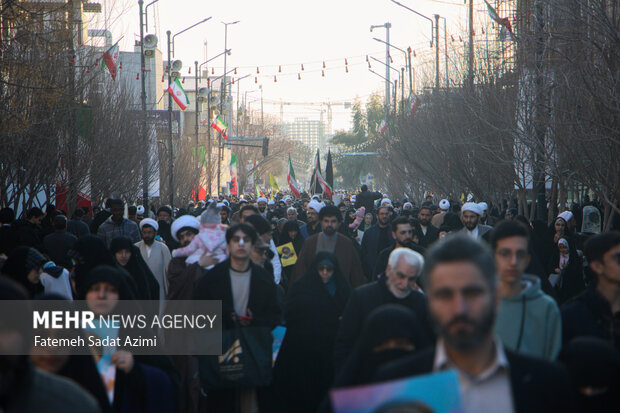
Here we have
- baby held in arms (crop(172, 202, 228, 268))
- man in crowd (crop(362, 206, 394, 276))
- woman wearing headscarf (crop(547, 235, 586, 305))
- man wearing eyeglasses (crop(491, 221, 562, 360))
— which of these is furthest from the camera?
man in crowd (crop(362, 206, 394, 276))

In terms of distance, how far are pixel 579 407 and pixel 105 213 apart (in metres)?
13.3

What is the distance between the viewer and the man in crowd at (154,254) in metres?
10.4

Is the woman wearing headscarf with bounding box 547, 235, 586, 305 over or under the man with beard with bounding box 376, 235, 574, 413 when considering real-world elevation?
under

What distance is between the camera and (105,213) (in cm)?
1572

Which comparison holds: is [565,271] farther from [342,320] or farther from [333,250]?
[342,320]

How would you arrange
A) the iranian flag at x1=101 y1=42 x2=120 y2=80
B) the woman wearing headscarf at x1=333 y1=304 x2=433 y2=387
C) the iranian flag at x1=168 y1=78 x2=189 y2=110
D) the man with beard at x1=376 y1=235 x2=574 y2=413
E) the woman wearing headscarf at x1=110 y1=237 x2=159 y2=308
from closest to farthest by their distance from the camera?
the man with beard at x1=376 y1=235 x2=574 y2=413 < the woman wearing headscarf at x1=333 y1=304 x2=433 y2=387 < the woman wearing headscarf at x1=110 y1=237 x2=159 y2=308 < the iranian flag at x1=101 y1=42 x2=120 y2=80 < the iranian flag at x1=168 y1=78 x2=189 y2=110

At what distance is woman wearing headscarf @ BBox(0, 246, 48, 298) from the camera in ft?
26.0

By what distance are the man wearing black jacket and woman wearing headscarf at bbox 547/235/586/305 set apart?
17.1 feet

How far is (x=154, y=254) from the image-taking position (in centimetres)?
1055

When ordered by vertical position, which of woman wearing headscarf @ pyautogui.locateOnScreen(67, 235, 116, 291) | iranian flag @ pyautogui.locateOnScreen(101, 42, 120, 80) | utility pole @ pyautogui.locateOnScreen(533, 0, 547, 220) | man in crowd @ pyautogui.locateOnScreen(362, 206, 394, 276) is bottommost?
man in crowd @ pyautogui.locateOnScreen(362, 206, 394, 276)

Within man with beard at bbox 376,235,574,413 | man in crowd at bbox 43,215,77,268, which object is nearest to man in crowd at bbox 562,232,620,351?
man with beard at bbox 376,235,574,413

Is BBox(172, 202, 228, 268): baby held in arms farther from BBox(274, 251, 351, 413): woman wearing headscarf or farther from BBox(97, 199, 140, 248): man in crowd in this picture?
BBox(97, 199, 140, 248): man in crowd

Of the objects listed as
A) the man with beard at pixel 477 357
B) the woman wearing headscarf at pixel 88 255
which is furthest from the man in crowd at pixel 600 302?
the woman wearing headscarf at pixel 88 255

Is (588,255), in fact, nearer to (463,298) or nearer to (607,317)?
(607,317)
